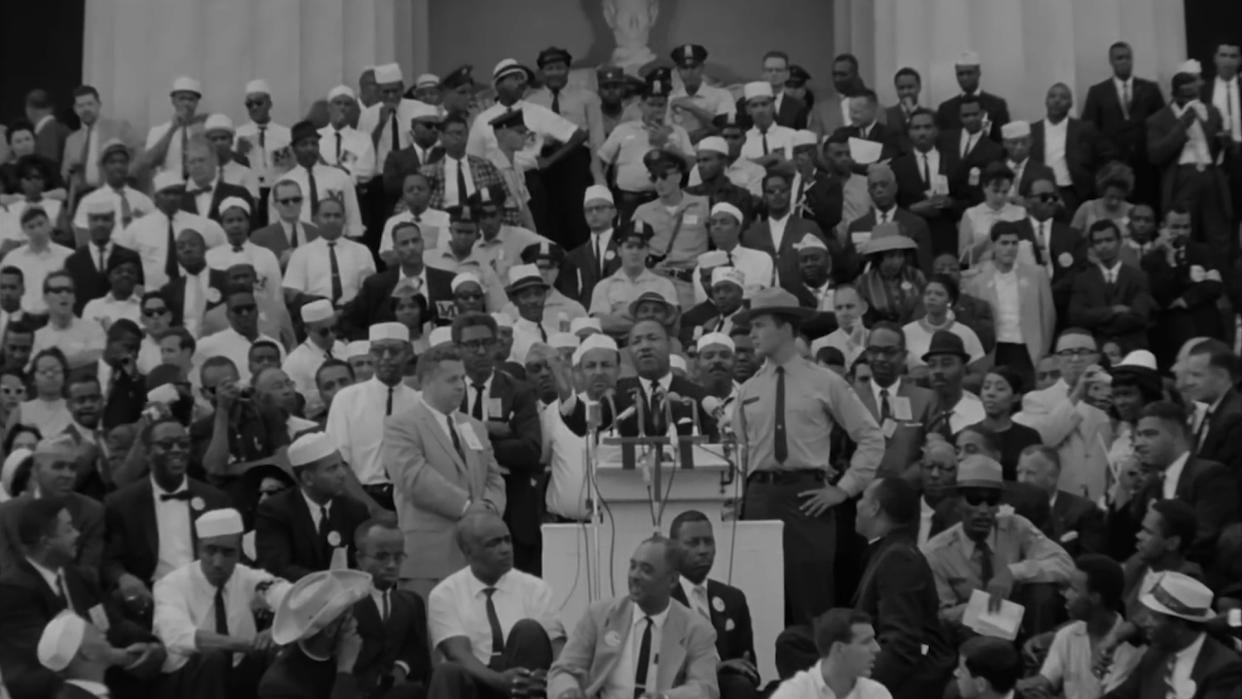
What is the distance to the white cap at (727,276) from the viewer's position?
21.6 meters

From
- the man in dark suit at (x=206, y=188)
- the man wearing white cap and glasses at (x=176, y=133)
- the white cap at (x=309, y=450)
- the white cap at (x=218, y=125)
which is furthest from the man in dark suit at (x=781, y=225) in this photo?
the white cap at (x=309, y=450)

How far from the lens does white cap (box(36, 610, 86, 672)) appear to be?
14.6 metres

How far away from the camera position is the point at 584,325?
21109 millimetres

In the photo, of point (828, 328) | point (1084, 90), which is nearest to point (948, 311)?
point (828, 328)

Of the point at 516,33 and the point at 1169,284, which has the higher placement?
the point at 516,33

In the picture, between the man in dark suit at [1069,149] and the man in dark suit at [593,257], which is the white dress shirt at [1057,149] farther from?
the man in dark suit at [593,257]

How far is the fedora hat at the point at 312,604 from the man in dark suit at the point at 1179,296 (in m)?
9.73

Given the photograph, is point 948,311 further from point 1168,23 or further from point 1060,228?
point 1168,23

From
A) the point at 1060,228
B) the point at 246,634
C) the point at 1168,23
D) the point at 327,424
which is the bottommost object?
the point at 246,634

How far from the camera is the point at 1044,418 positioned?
20000 millimetres

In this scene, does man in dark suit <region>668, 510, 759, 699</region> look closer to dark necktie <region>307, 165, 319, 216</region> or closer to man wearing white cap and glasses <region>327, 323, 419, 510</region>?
man wearing white cap and glasses <region>327, 323, 419, 510</region>

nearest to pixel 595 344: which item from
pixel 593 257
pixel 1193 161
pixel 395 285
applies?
pixel 395 285

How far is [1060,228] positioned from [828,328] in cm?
331

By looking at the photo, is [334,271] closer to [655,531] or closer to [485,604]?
[655,531]
